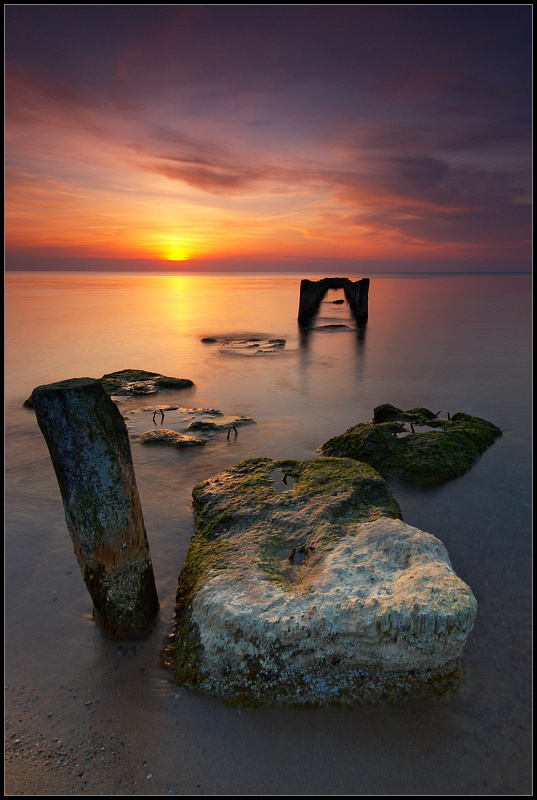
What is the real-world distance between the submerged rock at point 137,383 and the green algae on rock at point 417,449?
6.19 metres

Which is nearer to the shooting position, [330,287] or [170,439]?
[170,439]

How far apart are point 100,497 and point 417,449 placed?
17.8ft

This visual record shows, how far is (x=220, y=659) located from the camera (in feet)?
11.6

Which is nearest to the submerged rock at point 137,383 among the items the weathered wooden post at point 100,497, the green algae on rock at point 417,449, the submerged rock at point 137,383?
the submerged rock at point 137,383

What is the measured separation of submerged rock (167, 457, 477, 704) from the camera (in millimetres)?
3355

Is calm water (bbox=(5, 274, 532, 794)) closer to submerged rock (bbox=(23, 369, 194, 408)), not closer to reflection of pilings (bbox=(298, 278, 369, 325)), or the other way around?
submerged rock (bbox=(23, 369, 194, 408))

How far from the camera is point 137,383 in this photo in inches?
512

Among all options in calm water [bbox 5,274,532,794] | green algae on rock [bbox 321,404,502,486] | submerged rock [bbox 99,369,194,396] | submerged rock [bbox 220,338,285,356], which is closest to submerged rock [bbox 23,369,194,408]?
submerged rock [bbox 99,369,194,396]

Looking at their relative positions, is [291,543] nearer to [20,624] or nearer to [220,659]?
[220,659]

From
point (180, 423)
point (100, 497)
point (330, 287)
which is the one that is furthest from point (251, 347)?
point (100, 497)

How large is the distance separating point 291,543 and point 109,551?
177cm

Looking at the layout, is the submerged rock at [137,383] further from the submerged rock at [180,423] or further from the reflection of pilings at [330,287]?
the reflection of pilings at [330,287]

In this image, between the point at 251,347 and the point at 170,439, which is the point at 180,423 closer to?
the point at 170,439

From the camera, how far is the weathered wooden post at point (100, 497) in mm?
3459
